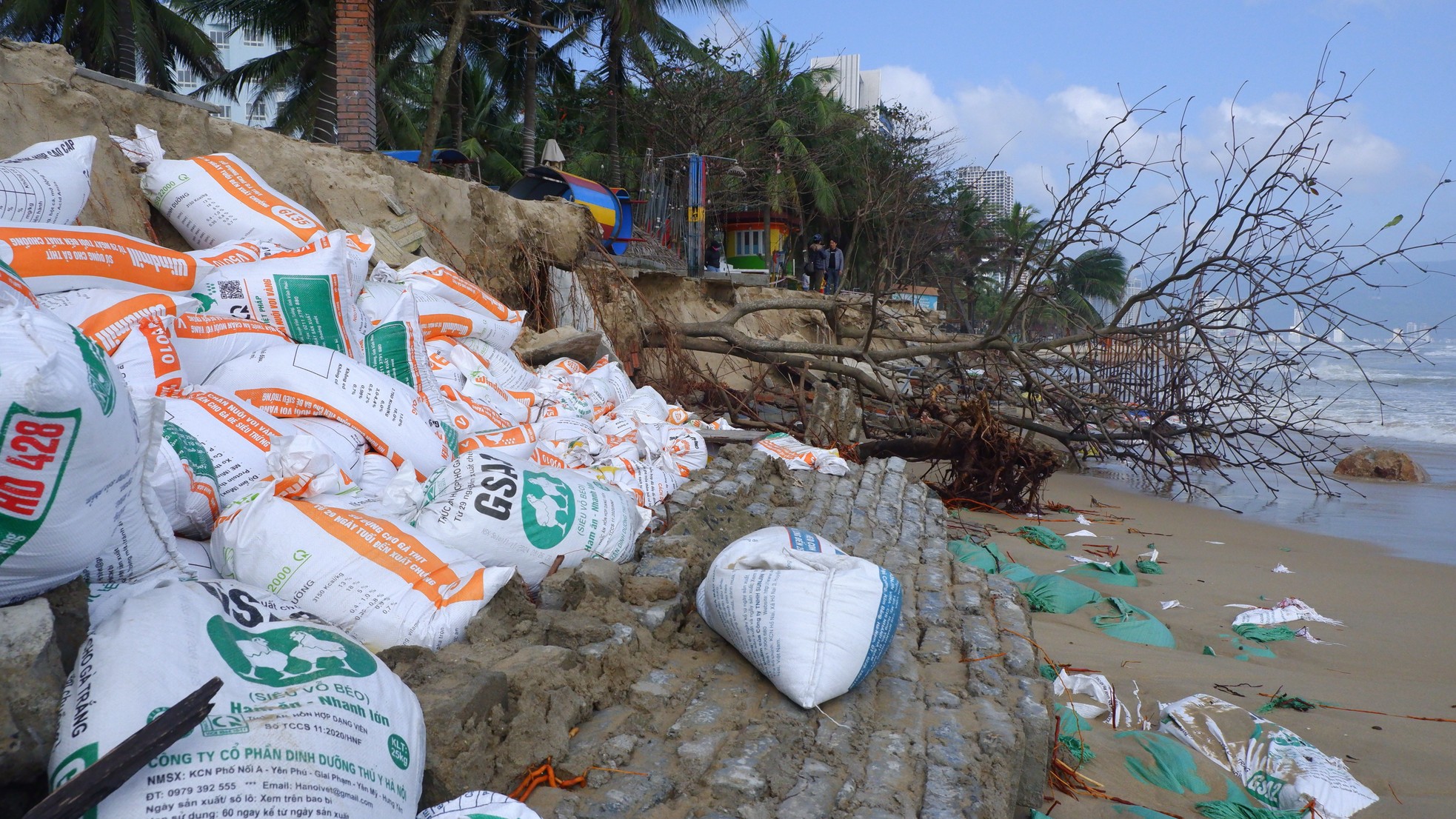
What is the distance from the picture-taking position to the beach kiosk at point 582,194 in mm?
8867

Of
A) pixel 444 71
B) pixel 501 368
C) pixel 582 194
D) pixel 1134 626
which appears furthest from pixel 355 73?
pixel 1134 626

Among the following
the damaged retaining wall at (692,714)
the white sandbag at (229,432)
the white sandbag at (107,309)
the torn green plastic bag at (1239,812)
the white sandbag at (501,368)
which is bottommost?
the torn green plastic bag at (1239,812)

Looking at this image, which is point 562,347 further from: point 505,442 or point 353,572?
point 353,572

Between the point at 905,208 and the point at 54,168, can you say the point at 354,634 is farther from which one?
the point at 905,208

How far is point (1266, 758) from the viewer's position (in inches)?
107

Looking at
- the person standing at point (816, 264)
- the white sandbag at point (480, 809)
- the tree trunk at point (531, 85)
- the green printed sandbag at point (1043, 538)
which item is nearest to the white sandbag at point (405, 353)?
the white sandbag at point (480, 809)

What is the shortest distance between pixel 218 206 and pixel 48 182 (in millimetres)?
781

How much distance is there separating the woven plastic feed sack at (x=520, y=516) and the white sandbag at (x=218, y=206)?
71.1 inches

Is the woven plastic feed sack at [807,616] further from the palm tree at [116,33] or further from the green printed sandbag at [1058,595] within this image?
the palm tree at [116,33]

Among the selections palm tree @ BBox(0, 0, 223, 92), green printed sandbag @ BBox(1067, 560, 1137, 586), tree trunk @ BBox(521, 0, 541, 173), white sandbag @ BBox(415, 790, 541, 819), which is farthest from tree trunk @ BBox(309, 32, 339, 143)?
A: white sandbag @ BBox(415, 790, 541, 819)

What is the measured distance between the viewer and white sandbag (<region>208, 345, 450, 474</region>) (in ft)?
9.00

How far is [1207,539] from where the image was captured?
6.28 metres

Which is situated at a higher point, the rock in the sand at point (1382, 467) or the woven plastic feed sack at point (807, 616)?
the woven plastic feed sack at point (807, 616)

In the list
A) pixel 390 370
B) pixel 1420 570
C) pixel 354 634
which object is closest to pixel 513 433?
pixel 390 370
